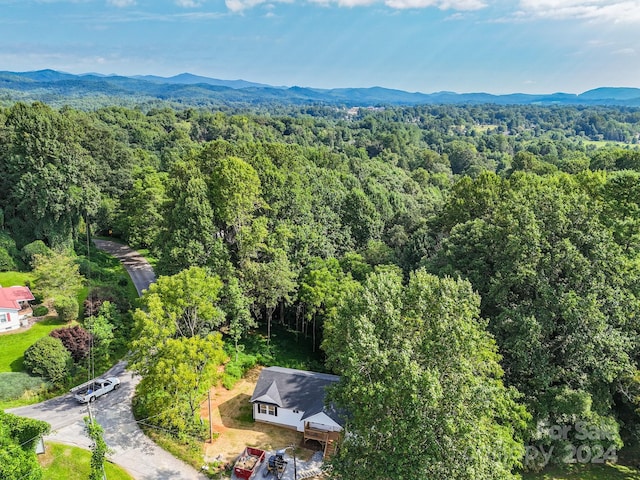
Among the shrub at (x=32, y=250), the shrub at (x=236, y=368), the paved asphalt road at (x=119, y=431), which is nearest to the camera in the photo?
the paved asphalt road at (x=119, y=431)

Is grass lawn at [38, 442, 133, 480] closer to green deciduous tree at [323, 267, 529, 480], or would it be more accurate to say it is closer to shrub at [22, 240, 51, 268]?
green deciduous tree at [323, 267, 529, 480]

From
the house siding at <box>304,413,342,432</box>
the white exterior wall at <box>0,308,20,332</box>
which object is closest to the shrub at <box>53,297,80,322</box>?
the white exterior wall at <box>0,308,20,332</box>

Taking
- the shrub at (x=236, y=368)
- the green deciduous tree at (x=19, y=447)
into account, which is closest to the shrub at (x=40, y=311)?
the shrub at (x=236, y=368)

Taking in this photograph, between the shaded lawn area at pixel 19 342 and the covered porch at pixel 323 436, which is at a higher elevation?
the shaded lawn area at pixel 19 342

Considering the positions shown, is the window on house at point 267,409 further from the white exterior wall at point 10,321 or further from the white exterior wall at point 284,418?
the white exterior wall at point 10,321

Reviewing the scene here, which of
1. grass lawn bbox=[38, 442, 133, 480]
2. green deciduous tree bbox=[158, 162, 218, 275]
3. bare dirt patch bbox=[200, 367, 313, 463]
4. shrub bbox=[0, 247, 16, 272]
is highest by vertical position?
green deciduous tree bbox=[158, 162, 218, 275]
